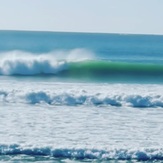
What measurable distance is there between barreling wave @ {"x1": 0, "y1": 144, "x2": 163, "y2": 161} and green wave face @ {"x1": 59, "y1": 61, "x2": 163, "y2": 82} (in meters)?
12.2

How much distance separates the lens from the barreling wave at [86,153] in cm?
808

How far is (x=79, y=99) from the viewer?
1398 centimetres

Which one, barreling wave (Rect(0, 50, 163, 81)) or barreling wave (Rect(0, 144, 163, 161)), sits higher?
barreling wave (Rect(0, 50, 163, 81))

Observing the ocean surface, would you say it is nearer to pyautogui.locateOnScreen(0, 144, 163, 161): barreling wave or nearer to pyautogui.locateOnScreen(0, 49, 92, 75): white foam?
pyautogui.locateOnScreen(0, 144, 163, 161): barreling wave

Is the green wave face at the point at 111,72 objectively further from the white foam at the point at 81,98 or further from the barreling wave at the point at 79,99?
the barreling wave at the point at 79,99

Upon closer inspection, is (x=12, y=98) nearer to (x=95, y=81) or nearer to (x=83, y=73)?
(x=95, y=81)

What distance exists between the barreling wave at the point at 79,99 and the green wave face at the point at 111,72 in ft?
20.5

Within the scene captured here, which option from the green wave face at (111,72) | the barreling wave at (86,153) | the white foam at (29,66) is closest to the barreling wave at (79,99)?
the barreling wave at (86,153)

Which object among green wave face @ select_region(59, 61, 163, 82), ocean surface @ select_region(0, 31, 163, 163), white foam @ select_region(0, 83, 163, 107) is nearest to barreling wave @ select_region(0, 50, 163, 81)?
green wave face @ select_region(59, 61, 163, 82)

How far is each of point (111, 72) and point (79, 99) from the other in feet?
31.1

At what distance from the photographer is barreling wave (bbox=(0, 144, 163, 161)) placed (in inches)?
318

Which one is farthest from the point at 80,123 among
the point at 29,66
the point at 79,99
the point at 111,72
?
the point at 111,72

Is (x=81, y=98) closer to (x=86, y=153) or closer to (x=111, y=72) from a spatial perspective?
(x=86, y=153)

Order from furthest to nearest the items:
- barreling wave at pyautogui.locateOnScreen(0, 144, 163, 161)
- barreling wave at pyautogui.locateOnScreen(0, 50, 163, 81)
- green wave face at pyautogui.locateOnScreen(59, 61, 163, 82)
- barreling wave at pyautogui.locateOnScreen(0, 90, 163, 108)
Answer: barreling wave at pyautogui.locateOnScreen(0, 50, 163, 81)
green wave face at pyautogui.locateOnScreen(59, 61, 163, 82)
barreling wave at pyautogui.locateOnScreen(0, 90, 163, 108)
barreling wave at pyautogui.locateOnScreen(0, 144, 163, 161)
